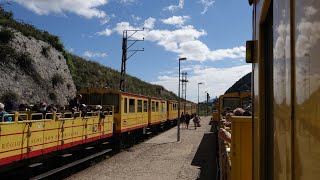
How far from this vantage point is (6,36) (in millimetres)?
25625

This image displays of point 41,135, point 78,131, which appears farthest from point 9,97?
point 41,135

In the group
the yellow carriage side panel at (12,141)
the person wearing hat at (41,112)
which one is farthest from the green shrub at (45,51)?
the yellow carriage side panel at (12,141)

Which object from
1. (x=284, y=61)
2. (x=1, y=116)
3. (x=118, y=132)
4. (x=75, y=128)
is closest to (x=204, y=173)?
(x=75, y=128)

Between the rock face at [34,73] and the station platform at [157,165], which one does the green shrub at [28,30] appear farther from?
the station platform at [157,165]

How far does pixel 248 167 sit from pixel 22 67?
24578 millimetres

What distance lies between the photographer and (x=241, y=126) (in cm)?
419

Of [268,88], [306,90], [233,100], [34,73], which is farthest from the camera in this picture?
[34,73]

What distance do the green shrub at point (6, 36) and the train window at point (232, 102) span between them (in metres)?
15.1

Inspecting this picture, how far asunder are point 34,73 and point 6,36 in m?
3.30

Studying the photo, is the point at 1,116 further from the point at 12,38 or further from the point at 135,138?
the point at 12,38

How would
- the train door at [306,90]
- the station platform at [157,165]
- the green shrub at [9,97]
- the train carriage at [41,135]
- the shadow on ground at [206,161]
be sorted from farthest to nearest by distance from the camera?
the green shrub at [9,97] → the shadow on ground at [206,161] → the station platform at [157,165] → the train carriage at [41,135] → the train door at [306,90]

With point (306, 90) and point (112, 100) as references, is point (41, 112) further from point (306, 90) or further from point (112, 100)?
point (306, 90)

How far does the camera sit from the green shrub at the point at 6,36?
2543 centimetres

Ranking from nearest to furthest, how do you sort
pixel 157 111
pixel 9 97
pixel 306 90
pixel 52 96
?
pixel 306 90, pixel 9 97, pixel 157 111, pixel 52 96
